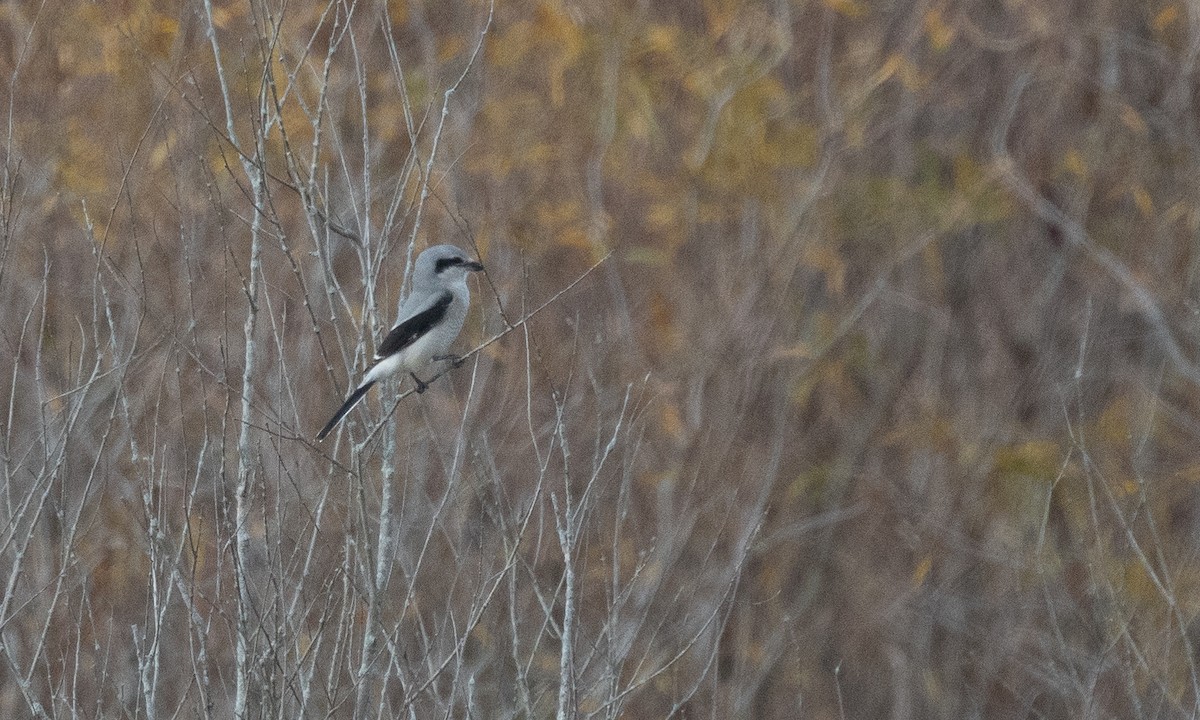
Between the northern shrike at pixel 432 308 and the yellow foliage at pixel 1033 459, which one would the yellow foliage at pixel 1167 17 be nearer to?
the yellow foliage at pixel 1033 459

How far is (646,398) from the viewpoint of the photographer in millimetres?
6027

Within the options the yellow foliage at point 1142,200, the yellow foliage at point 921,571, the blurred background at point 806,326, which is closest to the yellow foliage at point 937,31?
the blurred background at point 806,326

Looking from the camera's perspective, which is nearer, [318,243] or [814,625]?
[318,243]

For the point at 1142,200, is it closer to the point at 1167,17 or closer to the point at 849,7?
the point at 1167,17

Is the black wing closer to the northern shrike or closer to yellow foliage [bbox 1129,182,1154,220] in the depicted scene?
the northern shrike

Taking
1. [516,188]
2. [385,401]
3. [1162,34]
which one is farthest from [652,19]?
[385,401]

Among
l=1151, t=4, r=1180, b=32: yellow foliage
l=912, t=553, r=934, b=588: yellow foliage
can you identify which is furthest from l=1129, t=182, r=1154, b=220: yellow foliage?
l=912, t=553, r=934, b=588: yellow foliage

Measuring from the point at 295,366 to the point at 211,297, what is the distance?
0.87m

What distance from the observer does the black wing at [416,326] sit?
4.75 meters

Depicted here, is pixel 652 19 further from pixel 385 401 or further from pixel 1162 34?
pixel 385 401

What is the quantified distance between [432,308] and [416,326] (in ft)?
0.33

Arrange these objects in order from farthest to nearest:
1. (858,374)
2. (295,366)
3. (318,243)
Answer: (858,374), (295,366), (318,243)

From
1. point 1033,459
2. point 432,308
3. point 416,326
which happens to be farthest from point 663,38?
point 1033,459

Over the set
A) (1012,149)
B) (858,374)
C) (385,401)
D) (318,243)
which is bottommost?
(858,374)
